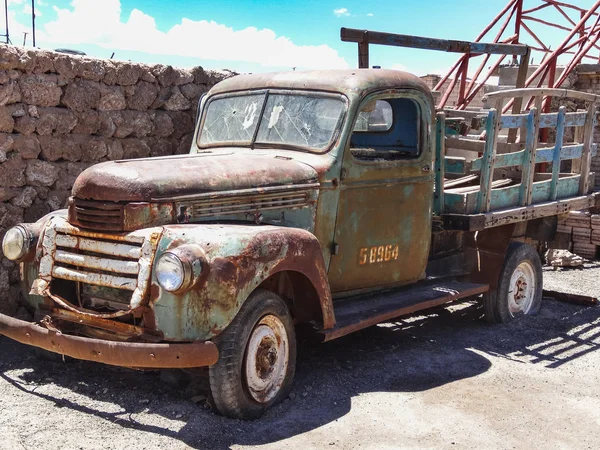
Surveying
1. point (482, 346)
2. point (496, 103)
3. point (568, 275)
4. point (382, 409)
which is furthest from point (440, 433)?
point (568, 275)

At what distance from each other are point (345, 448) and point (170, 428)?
0.97 meters

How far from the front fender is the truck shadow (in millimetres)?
589

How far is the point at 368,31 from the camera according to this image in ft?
19.6

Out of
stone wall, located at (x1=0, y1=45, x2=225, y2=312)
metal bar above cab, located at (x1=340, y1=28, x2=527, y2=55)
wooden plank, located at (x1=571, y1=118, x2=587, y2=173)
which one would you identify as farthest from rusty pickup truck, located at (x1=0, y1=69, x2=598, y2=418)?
stone wall, located at (x1=0, y1=45, x2=225, y2=312)

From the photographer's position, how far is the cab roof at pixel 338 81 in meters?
5.17

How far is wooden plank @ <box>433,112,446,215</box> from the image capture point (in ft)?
18.9

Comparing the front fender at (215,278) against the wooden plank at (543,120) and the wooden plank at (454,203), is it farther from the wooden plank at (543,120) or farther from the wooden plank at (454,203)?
the wooden plank at (543,120)

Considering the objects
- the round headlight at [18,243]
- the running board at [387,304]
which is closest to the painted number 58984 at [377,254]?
the running board at [387,304]

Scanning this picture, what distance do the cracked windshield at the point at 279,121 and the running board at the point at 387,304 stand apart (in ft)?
3.77

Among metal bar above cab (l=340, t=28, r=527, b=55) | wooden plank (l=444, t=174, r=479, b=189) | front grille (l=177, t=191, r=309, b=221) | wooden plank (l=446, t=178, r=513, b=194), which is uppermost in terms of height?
metal bar above cab (l=340, t=28, r=527, b=55)

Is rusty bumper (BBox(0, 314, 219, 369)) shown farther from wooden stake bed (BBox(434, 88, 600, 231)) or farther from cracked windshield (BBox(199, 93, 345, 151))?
wooden stake bed (BBox(434, 88, 600, 231))

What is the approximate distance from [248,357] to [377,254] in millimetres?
1549

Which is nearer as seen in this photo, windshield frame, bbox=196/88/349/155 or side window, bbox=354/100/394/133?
windshield frame, bbox=196/88/349/155

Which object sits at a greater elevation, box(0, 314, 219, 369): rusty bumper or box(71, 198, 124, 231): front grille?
box(71, 198, 124, 231): front grille
